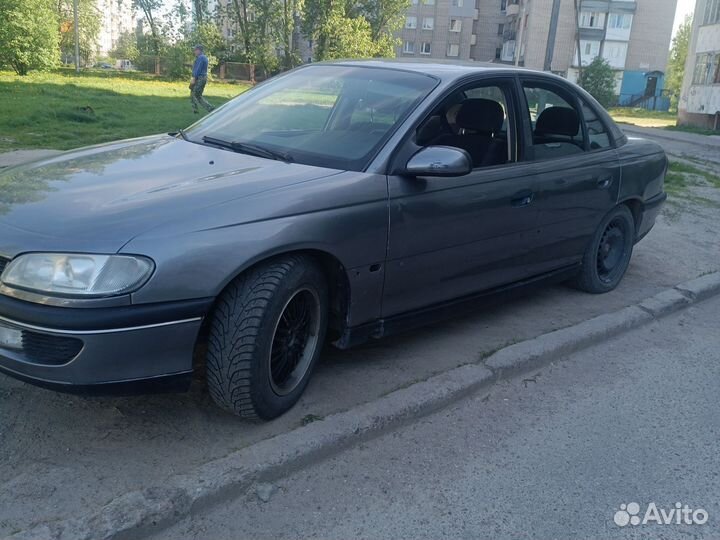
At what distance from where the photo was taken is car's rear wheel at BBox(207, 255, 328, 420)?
9.58 feet

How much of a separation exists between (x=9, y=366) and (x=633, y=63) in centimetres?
6915

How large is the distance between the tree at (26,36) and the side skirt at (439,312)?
1189 inches

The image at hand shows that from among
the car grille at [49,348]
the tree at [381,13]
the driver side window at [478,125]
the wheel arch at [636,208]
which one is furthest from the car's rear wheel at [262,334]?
the tree at [381,13]

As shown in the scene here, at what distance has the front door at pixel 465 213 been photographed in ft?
11.7

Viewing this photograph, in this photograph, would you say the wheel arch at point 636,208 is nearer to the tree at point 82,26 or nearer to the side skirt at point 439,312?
the side skirt at point 439,312

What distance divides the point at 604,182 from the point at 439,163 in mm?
2041

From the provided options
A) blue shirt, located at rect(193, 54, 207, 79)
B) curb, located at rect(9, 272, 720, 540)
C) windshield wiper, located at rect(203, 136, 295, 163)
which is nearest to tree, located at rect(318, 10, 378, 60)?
blue shirt, located at rect(193, 54, 207, 79)

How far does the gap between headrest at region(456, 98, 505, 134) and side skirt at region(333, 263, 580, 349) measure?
3.29ft

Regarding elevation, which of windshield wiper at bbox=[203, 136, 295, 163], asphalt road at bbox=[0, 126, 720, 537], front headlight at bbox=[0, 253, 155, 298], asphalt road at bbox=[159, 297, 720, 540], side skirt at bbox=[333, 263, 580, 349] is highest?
windshield wiper at bbox=[203, 136, 295, 163]

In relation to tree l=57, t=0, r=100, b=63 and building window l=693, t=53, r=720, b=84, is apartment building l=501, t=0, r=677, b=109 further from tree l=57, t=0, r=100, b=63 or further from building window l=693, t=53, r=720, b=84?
tree l=57, t=0, r=100, b=63

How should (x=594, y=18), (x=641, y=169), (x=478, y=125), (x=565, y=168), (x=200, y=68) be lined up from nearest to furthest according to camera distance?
(x=478, y=125) → (x=565, y=168) → (x=641, y=169) → (x=200, y=68) → (x=594, y=18)

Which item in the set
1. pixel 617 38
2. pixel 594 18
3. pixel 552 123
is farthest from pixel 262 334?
pixel 617 38

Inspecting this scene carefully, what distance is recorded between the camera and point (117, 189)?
307 cm

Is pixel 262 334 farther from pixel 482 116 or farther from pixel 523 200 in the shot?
pixel 482 116
